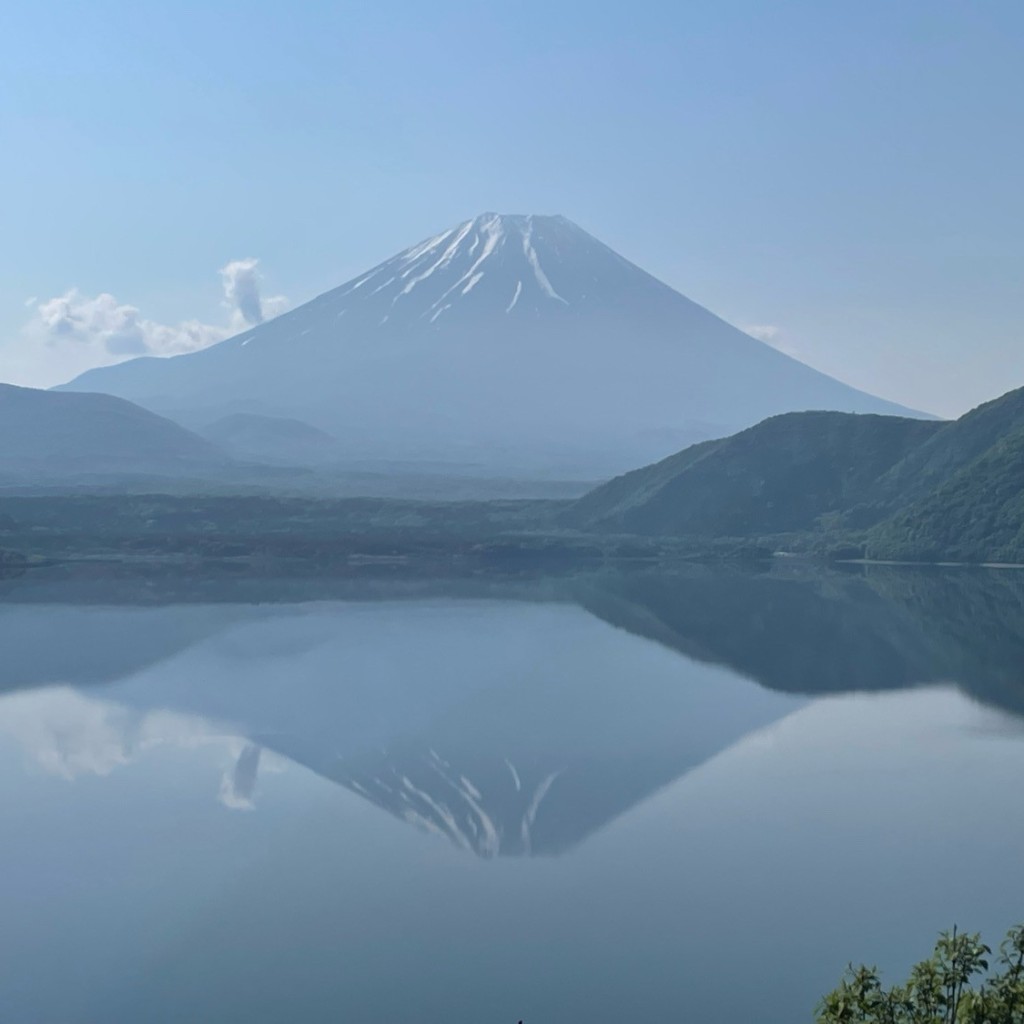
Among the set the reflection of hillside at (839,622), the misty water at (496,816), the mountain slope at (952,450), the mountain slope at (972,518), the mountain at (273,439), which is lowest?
the misty water at (496,816)

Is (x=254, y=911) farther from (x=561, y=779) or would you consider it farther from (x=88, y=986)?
(x=561, y=779)

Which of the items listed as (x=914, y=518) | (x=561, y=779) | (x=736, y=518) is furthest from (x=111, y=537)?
(x=561, y=779)

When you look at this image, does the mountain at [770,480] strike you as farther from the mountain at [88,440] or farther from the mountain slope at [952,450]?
the mountain at [88,440]

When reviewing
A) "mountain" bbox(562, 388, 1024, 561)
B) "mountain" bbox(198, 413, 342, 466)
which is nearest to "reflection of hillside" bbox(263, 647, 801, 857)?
"mountain" bbox(562, 388, 1024, 561)

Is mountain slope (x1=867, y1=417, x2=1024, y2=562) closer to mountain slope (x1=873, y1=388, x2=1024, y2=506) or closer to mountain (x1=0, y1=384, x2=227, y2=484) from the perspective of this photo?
mountain slope (x1=873, y1=388, x2=1024, y2=506)

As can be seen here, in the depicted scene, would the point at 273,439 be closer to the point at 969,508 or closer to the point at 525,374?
the point at 525,374

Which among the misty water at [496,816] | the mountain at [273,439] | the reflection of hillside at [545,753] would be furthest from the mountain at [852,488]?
the mountain at [273,439]
